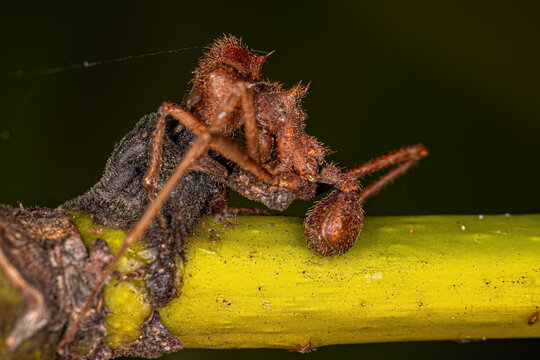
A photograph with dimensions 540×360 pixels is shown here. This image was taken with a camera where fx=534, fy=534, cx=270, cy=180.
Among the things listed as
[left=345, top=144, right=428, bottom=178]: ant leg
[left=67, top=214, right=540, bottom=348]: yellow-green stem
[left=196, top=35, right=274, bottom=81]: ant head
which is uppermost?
[left=196, top=35, right=274, bottom=81]: ant head

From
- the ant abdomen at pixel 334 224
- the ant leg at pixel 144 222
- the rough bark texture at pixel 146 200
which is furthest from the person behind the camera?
the ant abdomen at pixel 334 224

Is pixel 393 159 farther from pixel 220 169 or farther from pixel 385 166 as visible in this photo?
pixel 220 169

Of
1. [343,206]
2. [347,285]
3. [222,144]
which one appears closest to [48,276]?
[222,144]

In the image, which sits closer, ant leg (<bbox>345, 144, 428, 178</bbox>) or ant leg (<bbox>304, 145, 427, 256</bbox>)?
ant leg (<bbox>304, 145, 427, 256</bbox>)

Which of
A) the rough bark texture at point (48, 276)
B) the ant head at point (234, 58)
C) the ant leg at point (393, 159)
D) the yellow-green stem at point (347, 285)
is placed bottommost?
the rough bark texture at point (48, 276)

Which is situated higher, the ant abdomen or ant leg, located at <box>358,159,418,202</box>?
ant leg, located at <box>358,159,418,202</box>

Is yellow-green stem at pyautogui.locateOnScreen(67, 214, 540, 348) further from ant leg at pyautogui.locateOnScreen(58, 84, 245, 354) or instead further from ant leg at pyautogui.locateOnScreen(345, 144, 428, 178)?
ant leg at pyautogui.locateOnScreen(345, 144, 428, 178)

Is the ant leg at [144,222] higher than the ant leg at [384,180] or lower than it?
lower

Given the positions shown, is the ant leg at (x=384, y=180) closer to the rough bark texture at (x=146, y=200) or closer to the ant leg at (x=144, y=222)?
the rough bark texture at (x=146, y=200)

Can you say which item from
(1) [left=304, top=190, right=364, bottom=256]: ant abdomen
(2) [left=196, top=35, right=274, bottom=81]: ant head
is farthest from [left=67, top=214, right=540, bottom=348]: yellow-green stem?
(2) [left=196, top=35, right=274, bottom=81]: ant head

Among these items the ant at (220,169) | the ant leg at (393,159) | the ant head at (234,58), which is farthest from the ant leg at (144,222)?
the ant leg at (393,159)
